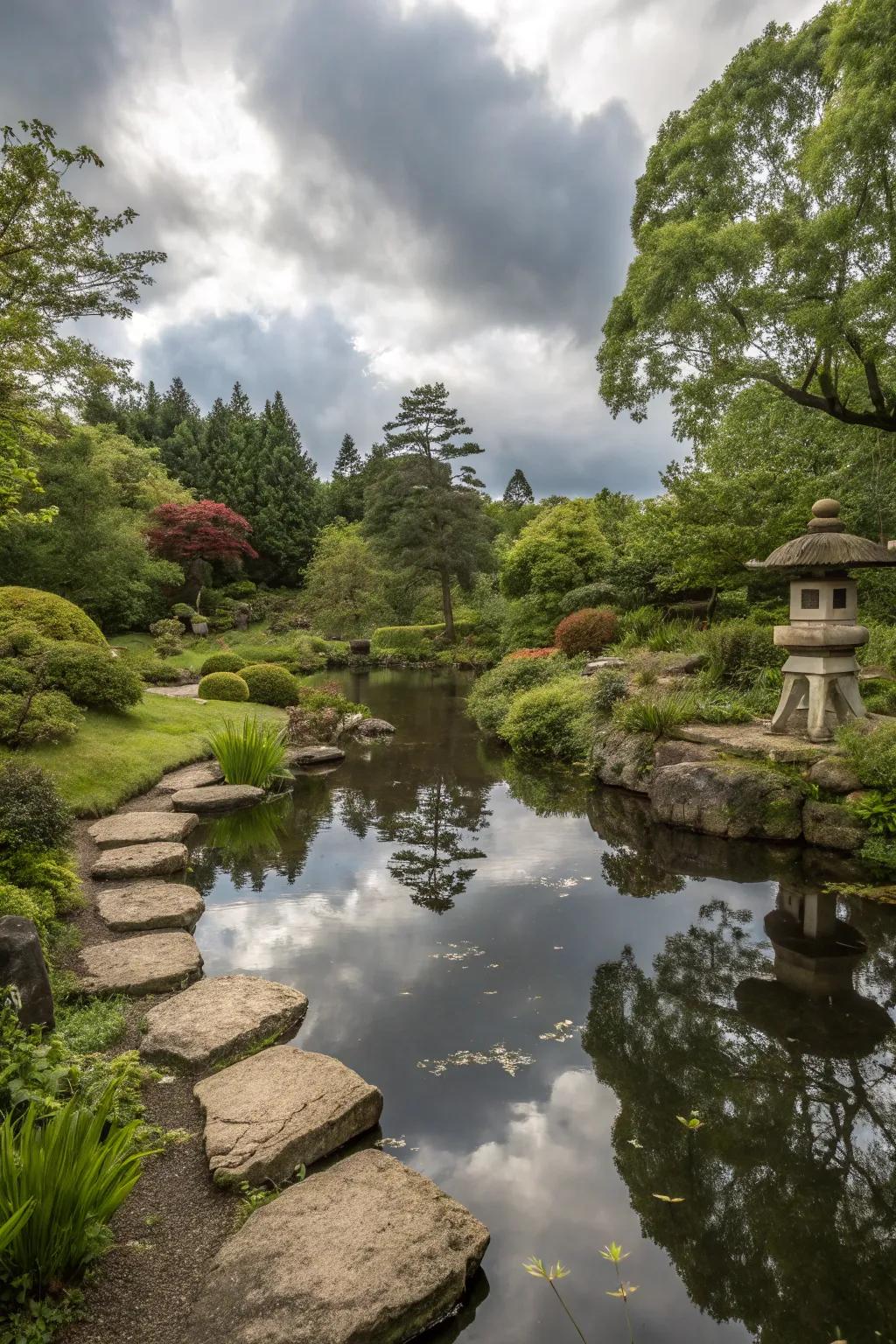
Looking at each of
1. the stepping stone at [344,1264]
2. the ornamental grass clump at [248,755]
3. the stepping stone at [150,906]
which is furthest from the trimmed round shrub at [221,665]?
the stepping stone at [344,1264]

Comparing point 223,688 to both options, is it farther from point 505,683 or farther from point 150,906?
point 150,906

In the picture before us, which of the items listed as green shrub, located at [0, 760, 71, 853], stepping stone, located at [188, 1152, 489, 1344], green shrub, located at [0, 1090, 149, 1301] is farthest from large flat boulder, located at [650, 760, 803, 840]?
green shrub, located at [0, 1090, 149, 1301]

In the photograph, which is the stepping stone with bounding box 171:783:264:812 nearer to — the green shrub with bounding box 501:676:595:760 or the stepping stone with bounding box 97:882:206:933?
the stepping stone with bounding box 97:882:206:933

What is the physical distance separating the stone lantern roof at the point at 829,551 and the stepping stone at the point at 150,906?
704 cm

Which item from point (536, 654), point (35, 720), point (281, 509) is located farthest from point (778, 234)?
point (281, 509)

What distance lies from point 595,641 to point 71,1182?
579 inches

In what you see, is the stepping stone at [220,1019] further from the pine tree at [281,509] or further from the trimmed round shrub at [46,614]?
the pine tree at [281,509]

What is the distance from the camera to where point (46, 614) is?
11.4 meters

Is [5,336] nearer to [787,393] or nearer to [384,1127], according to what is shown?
[384,1127]

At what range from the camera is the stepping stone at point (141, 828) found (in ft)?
23.1

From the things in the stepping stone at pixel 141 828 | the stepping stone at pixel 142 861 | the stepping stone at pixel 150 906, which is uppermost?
the stepping stone at pixel 141 828

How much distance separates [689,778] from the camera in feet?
26.2

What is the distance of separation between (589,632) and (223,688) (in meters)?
7.97

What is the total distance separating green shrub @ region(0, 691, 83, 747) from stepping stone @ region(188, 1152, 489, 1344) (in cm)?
686
